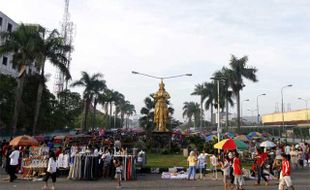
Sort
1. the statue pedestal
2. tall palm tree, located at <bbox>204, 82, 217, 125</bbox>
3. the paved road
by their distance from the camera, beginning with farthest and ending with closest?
tall palm tree, located at <bbox>204, 82, 217, 125</bbox>
the statue pedestal
the paved road

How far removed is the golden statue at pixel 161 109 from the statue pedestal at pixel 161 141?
10.7ft

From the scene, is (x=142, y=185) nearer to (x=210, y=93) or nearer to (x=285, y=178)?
(x=285, y=178)

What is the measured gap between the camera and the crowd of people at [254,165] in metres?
12.3

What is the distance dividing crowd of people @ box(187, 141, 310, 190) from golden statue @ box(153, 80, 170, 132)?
14881mm

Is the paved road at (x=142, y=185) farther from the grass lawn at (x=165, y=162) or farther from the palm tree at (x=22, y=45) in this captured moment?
the palm tree at (x=22, y=45)

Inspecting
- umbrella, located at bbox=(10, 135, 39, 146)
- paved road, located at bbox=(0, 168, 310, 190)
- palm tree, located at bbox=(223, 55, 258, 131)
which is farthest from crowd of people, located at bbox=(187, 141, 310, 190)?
palm tree, located at bbox=(223, 55, 258, 131)

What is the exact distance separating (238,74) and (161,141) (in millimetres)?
20169

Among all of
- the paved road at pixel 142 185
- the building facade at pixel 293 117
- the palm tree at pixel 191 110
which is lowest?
the paved road at pixel 142 185

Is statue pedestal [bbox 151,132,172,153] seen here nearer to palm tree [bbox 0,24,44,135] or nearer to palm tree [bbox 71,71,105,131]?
palm tree [bbox 0,24,44,135]

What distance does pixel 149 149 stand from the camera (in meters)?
35.2

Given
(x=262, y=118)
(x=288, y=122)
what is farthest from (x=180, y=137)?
(x=262, y=118)

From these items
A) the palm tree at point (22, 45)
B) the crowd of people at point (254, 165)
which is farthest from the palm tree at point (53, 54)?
the crowd of people at point (254, 165)

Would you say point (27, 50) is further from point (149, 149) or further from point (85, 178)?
point (85, 178)

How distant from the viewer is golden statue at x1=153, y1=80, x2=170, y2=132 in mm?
40719
